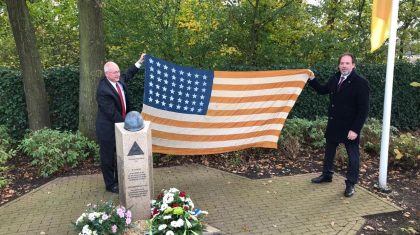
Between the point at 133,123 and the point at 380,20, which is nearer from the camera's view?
the point at 133,123

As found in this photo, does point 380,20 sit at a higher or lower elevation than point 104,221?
higher

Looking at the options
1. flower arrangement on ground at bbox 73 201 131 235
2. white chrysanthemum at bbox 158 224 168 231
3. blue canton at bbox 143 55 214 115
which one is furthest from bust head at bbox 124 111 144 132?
blue canton at bbox 143 55 214 115

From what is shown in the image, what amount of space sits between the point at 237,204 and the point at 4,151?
470 cm

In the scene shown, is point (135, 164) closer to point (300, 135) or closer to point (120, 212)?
point (120, 212)

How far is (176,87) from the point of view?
20.0ft

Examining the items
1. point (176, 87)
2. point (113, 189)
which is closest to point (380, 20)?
point (176, 87)

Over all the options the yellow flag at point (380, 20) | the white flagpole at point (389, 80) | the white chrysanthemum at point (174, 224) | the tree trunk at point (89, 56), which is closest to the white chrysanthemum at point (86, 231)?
the white chrysanthemum at point (174, 224)

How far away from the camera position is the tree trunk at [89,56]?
275 inches

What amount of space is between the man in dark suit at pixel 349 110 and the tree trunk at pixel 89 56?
4157 millimetres

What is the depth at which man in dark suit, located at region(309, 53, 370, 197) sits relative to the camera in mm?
5281

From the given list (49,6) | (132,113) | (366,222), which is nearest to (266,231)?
(366,222)

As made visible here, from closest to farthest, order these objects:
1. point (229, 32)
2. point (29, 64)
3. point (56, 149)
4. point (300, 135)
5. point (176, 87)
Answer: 1. point (176, 87)
2. point (56, 149)
3. point (29, 64)
4. point (300, 135)
5. point (229, 32)

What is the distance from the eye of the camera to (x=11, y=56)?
1238cm

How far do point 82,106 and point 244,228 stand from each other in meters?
4.26
